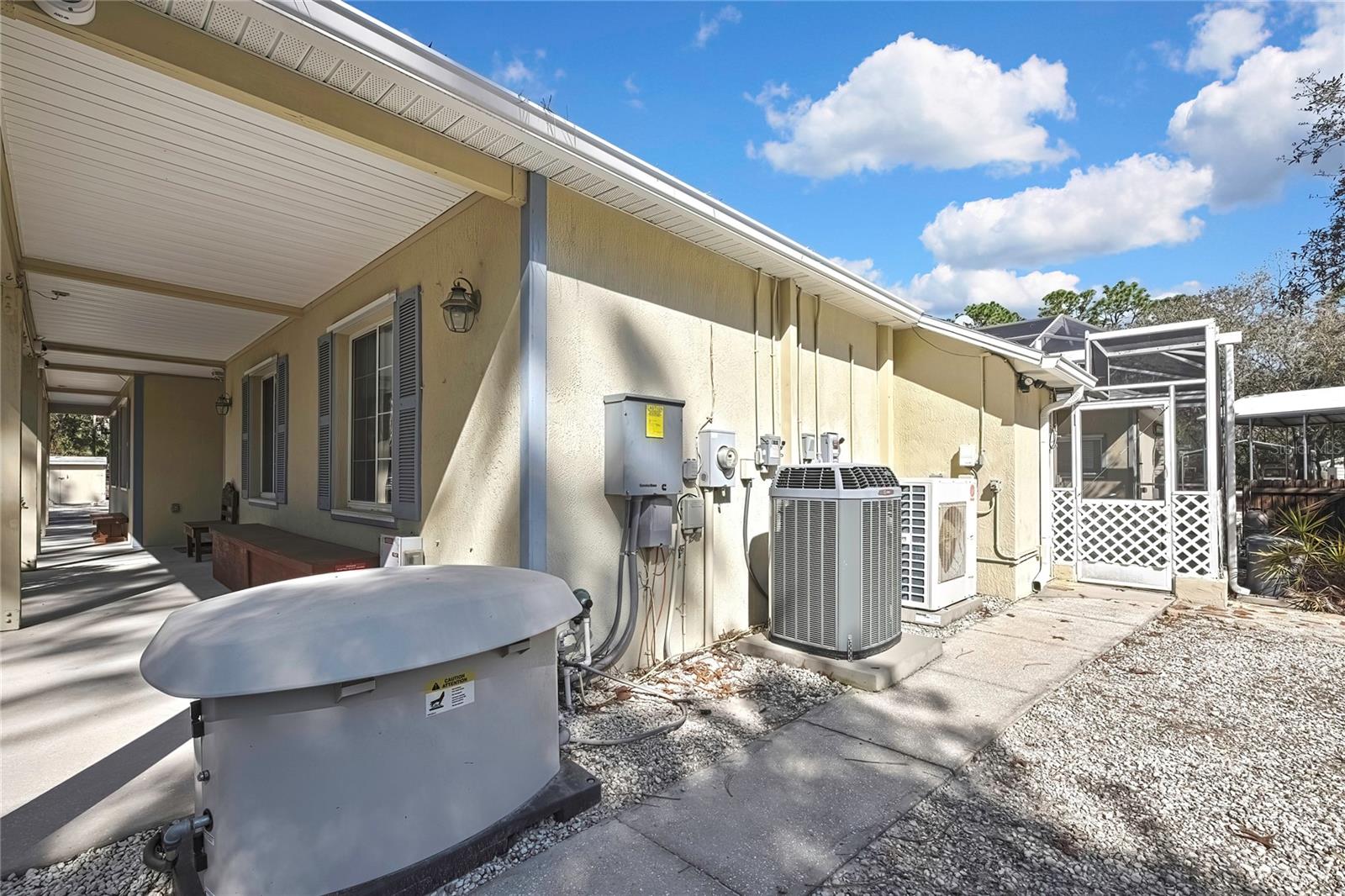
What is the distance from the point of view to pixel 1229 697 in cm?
367

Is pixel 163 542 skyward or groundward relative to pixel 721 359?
groundward

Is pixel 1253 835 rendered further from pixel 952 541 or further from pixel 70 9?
pixel 70 9

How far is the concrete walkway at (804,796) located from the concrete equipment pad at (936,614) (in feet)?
2.77

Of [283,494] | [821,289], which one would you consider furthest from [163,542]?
[821,289]

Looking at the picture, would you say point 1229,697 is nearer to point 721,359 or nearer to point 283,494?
point 721,359

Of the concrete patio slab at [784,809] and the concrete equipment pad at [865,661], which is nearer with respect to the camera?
the concrete patio slab at [784,809]

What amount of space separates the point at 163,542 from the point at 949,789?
12.2 m

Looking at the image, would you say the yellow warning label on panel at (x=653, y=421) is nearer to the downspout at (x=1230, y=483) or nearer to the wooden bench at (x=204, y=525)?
the downspout at (x=1230, y=483)

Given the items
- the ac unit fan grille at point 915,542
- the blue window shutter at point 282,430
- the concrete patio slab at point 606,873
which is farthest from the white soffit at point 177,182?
the ac unit fan grille at point 915,542

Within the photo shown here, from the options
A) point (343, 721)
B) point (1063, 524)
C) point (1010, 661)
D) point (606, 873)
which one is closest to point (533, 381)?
point (343, 721)

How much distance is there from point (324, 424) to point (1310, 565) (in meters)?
9.89

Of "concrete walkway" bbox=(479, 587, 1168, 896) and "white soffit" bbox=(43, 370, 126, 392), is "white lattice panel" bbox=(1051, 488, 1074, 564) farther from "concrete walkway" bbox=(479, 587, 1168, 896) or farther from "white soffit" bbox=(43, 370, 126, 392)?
"white soffit" bbox=(43, 370, 126, 392)

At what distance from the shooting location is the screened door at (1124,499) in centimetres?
664

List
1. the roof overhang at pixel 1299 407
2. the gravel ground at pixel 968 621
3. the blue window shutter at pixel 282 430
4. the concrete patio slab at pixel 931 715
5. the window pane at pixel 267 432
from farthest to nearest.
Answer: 1. the roof overhang at pixel 1299 407
2. the window pane at pixel 267 432
3. the blue window shutter at pixel 282 430
4. the gravel ground at pixel 968 621
5. the concrete patio slab at pixel 931 715
